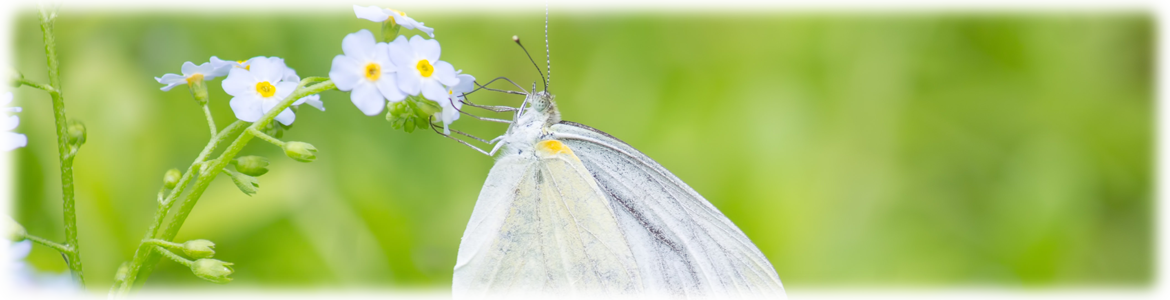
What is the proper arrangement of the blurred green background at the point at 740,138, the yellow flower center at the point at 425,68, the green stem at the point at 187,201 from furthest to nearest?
the blurred green background at the point at 740,138 → the yellow flower center at the point at 425,68 → the green stem at the point at 187,201

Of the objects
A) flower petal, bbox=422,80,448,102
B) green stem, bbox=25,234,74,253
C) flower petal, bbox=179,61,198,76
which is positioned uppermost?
flower petal, bbox=422,80,448,102

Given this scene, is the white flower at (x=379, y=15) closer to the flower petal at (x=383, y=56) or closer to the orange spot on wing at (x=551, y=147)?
the flower petal at (x=383, y=56)

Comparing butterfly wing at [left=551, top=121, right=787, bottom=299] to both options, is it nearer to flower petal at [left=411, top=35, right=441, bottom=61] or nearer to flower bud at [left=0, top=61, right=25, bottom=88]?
flower petal at [left=411, top=35, right=441, bottom=61]

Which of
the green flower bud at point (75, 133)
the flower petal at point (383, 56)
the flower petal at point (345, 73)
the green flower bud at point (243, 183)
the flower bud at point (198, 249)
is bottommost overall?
the flower bud at point (198, 249)

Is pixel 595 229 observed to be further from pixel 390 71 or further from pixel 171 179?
pixel 171 179

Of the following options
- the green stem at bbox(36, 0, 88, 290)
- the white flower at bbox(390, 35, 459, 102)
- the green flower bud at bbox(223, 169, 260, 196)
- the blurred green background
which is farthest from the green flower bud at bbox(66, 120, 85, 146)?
the blurred green background

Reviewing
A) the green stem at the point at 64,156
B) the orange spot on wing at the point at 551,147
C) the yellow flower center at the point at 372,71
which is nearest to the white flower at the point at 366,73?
the yellow flower center at the point at 372,71
